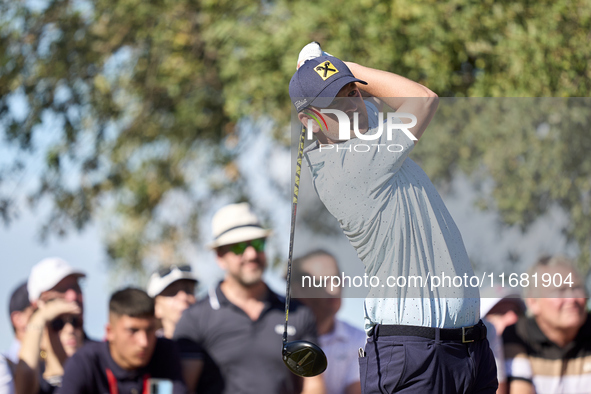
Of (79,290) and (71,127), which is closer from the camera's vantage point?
(79,290)

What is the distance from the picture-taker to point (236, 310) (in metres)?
4.34

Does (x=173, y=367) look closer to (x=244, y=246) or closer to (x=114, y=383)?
(x=114, y=383)

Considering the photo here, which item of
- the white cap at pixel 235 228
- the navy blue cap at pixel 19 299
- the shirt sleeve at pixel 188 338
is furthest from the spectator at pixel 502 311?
the navy blue cap at pixel 19 299

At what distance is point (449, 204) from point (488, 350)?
0.82 m

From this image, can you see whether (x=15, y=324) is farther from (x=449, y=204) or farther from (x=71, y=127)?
(x=71, y=127)

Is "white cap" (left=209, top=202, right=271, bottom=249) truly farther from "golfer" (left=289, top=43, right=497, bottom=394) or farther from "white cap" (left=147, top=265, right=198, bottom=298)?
"golfer" (left=289, top=43, right=497, bottom=394)

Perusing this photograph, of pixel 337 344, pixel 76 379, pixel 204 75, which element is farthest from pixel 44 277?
pixel 204 75

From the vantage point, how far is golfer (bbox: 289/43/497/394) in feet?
7.45

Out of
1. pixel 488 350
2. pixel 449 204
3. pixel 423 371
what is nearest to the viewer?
pixel 423 371

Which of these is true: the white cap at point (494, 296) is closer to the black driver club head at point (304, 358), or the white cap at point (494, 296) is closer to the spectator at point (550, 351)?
the spectator at point (550, 351)

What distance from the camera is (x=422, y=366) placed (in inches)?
88.0

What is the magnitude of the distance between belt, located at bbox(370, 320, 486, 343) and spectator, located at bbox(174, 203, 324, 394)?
5.31ft

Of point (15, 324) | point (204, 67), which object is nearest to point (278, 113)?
point (204, 67)

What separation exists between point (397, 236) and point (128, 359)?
Result: 2.22 metres
